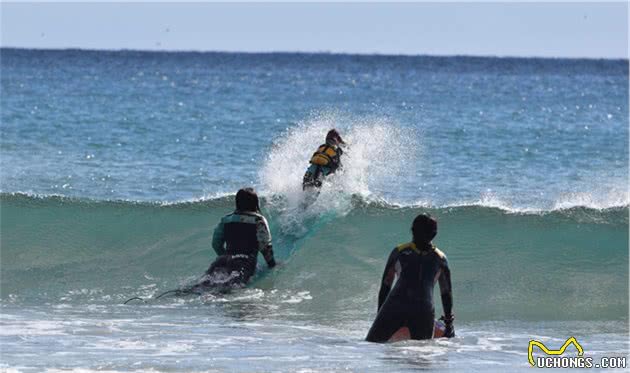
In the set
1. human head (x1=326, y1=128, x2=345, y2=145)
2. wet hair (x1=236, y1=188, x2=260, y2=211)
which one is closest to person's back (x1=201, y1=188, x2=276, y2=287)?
wet hair (x1=236, y1=188, x2=260, y2=211)

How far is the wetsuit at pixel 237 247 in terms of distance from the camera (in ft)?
45.3

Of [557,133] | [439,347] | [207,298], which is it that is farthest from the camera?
[557,133]

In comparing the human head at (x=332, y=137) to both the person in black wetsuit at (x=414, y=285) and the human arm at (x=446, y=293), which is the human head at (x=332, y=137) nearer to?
the human arm at (x=446, y=293)

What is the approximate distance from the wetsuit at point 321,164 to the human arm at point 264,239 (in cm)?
354

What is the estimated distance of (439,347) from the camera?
1082cm

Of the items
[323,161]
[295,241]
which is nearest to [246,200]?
[295,241]

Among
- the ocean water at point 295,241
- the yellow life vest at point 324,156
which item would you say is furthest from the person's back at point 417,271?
the yellow life vest at point 324,156

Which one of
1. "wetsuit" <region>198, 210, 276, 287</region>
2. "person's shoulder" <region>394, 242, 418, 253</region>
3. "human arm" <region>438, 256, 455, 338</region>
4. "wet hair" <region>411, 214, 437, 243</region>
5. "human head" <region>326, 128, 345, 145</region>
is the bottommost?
"human arm" <region>438, 256, 455, 338</region>

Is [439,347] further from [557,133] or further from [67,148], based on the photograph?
[557,133]

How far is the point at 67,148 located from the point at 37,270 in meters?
12.2

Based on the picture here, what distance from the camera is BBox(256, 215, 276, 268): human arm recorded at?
45.4 ft

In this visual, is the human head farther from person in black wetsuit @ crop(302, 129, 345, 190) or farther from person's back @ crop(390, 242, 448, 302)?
person's back @ crop(390, 242, 448, 302)

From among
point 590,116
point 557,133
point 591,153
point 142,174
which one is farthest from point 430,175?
point 590,116

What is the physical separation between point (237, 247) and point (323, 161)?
391 centimetres
